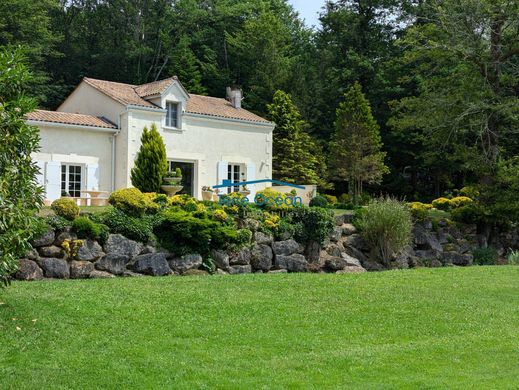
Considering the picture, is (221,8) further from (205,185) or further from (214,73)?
(205,185)

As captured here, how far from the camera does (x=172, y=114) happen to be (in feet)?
85.1

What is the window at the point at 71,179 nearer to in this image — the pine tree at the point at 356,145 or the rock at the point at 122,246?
the rock at the point at 122,246

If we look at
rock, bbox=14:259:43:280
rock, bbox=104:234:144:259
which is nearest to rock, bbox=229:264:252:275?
rock, bbox=104:234:144:259

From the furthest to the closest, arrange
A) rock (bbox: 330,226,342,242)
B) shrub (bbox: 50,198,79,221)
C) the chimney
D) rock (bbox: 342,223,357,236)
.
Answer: the chimney
rock (bbox: 342,223,357,236)
rock (bbox: 330,226,342,242)
shrub (bbox: 50,198,79,221)

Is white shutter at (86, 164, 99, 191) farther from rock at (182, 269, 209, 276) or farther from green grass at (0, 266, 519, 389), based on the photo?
green grass at (0, 266, 519, 389)

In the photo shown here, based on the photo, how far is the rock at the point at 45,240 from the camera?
45.5 feet

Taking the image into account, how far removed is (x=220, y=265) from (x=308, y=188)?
38.3ft

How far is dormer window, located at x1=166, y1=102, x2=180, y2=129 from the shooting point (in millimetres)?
25797

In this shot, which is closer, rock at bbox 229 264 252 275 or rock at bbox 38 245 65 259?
Answer: rock at bbox 38 245 65 259

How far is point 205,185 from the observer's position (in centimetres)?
2659

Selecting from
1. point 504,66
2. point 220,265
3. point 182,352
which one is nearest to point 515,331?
point 182,352

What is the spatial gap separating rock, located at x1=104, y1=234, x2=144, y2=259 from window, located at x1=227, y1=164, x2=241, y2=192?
1248cm

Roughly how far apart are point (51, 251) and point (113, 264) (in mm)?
1473

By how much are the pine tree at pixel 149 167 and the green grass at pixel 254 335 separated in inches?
393
